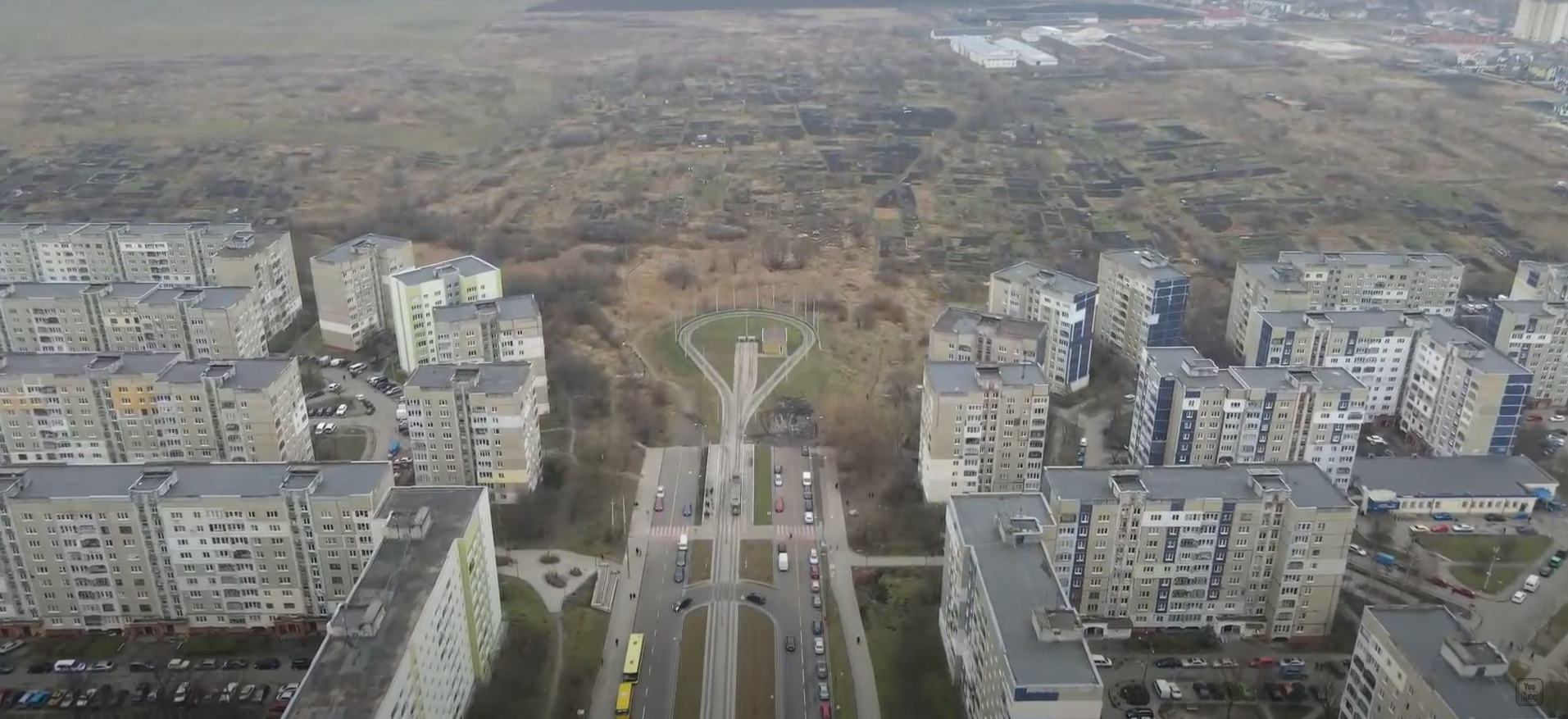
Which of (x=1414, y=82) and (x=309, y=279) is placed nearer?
(x=309, y=279)

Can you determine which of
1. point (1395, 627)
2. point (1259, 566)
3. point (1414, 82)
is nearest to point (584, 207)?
point (1259, 566)

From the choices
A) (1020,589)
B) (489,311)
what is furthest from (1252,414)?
(489,311)

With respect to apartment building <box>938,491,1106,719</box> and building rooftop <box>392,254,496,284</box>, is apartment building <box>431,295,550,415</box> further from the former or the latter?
apartment building <box>938,491,1106,719</box>

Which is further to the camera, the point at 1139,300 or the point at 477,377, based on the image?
the point at 1139,300

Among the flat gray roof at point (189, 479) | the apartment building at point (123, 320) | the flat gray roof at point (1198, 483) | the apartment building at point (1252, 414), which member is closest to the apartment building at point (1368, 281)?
the apartment building at point (1252, 414)

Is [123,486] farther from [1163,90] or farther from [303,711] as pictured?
[1163,90]

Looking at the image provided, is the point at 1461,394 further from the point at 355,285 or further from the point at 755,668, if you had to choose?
the point at 355,285

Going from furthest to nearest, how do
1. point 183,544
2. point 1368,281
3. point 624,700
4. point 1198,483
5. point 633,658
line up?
point 1368,281 < point 1198,483 < point 633,658 < point 183,544 < point 624,700
